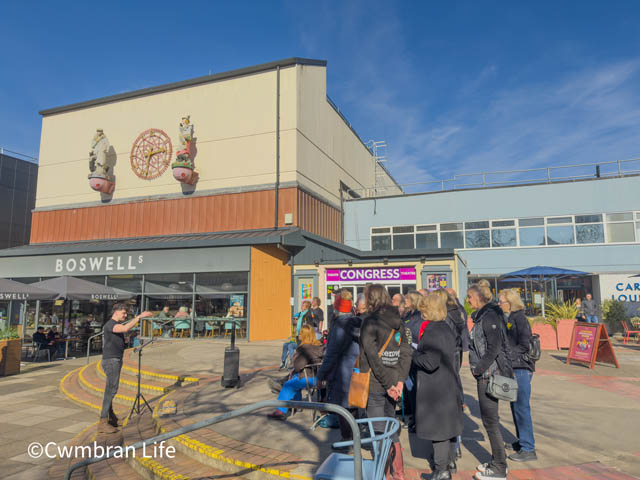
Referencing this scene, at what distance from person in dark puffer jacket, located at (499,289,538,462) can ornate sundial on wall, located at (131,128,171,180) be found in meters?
19.2

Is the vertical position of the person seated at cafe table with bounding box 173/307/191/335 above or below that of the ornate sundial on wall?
below

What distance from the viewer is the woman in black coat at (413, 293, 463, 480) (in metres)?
3.61

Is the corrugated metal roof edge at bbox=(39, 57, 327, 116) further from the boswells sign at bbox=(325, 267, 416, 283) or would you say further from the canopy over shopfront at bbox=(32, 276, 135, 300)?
the canopy over shopfront at bbox=(32, 276, 135, 300)

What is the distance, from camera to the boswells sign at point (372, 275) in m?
15.7

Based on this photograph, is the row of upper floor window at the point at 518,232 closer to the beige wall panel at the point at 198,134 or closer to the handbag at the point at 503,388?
the beige wall panel at the point at 198,134

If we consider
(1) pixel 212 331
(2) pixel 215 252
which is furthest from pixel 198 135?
(1) pixel 212 331

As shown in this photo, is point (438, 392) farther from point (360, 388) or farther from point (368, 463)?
point (368, 463)

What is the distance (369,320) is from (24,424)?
6487 millimetres

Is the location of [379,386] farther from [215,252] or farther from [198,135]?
[198,135]

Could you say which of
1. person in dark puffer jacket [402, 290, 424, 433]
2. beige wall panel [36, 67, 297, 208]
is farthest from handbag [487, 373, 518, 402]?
beige wall panel [36, 67, 297, 208]

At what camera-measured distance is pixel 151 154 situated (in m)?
20.8

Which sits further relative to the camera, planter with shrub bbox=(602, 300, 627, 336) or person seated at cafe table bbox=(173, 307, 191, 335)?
planter with shrub bbox=(602, 300, 627, 336)

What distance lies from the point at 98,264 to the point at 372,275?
12.7 m

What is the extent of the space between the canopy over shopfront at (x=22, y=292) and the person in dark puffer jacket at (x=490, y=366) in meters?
13.5
